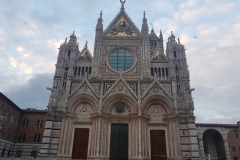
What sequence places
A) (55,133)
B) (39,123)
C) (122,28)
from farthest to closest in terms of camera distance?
(39,123) → (122,28) → (55,133)

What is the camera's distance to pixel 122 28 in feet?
104

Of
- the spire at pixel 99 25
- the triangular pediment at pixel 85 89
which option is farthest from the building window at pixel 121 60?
the triangular pediment at pixel 85 89

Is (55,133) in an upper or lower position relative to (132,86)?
lower

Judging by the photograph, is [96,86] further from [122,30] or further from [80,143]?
[122,30]

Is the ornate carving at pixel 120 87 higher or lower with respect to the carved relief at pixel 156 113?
higher

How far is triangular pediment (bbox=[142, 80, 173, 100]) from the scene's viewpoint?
85.2 ft

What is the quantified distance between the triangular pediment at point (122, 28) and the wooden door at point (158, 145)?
15.0 m

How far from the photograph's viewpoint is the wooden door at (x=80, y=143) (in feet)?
77.5

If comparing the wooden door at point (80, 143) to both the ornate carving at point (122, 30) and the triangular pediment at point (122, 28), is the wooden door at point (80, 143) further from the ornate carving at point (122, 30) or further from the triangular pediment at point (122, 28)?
the ornate carving at point (122, 30)

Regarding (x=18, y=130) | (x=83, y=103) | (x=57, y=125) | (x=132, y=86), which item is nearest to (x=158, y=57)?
(x=132, y=86)

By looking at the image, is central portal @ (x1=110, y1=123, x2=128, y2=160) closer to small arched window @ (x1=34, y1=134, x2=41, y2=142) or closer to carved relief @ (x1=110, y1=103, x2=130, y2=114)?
carved relief @ (x1=110, y1=103, x2=130, y2=114)

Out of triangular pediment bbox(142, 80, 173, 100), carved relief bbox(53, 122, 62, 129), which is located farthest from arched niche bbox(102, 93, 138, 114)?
carved relief bbox(53, 122, 62, 129)

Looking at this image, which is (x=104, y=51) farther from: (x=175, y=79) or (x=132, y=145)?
(x=132, y=145)

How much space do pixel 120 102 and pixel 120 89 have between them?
5.73ft
